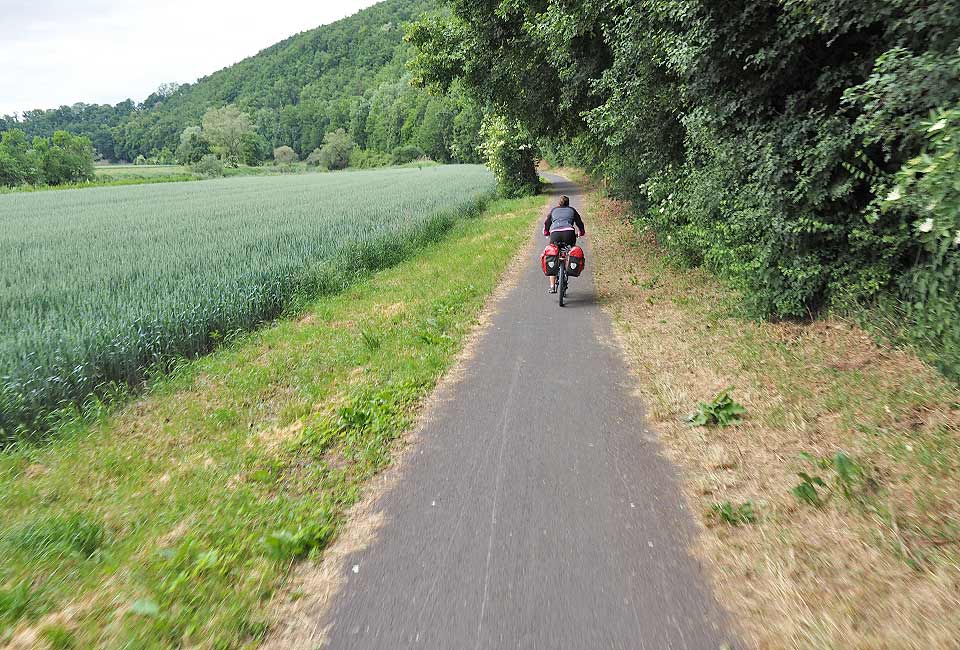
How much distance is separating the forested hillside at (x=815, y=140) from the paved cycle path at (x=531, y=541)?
2.48m

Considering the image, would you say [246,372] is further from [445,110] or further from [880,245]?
[445,110]

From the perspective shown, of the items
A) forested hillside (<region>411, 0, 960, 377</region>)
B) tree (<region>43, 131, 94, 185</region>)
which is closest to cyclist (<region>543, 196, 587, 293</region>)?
forested hillside (<region>411, 0, 960, 377</region>)

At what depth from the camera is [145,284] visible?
883 cm

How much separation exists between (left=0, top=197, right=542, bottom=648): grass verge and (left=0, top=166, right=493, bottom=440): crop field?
52 cm

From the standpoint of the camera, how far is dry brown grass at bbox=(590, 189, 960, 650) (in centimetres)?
258

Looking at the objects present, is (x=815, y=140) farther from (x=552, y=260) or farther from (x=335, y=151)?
(x=335, y=151)

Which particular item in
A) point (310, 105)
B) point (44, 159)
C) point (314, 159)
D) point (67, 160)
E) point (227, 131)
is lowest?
point (314, 159)

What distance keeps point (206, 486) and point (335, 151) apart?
11318 cm

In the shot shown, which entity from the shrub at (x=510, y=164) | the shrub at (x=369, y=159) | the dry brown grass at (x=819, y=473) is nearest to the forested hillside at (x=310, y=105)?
the shrub at (x=369, y=159)

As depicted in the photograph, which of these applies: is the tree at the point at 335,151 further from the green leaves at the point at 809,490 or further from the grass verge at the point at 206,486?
the green leaves at the point at 809,490

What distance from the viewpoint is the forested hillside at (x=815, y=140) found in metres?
4.09

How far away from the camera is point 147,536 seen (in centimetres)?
352

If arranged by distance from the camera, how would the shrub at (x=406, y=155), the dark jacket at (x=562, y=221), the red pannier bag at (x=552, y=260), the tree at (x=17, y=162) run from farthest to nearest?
1. the shrub at (x=406, y=155)
2. the tree at (x=17, y=162)
3. the dark jacket at (x=562, y=221)
4. the red pannier bag at (x=552, y=260)

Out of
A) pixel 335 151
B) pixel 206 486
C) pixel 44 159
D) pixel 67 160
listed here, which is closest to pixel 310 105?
pixel 335 151
